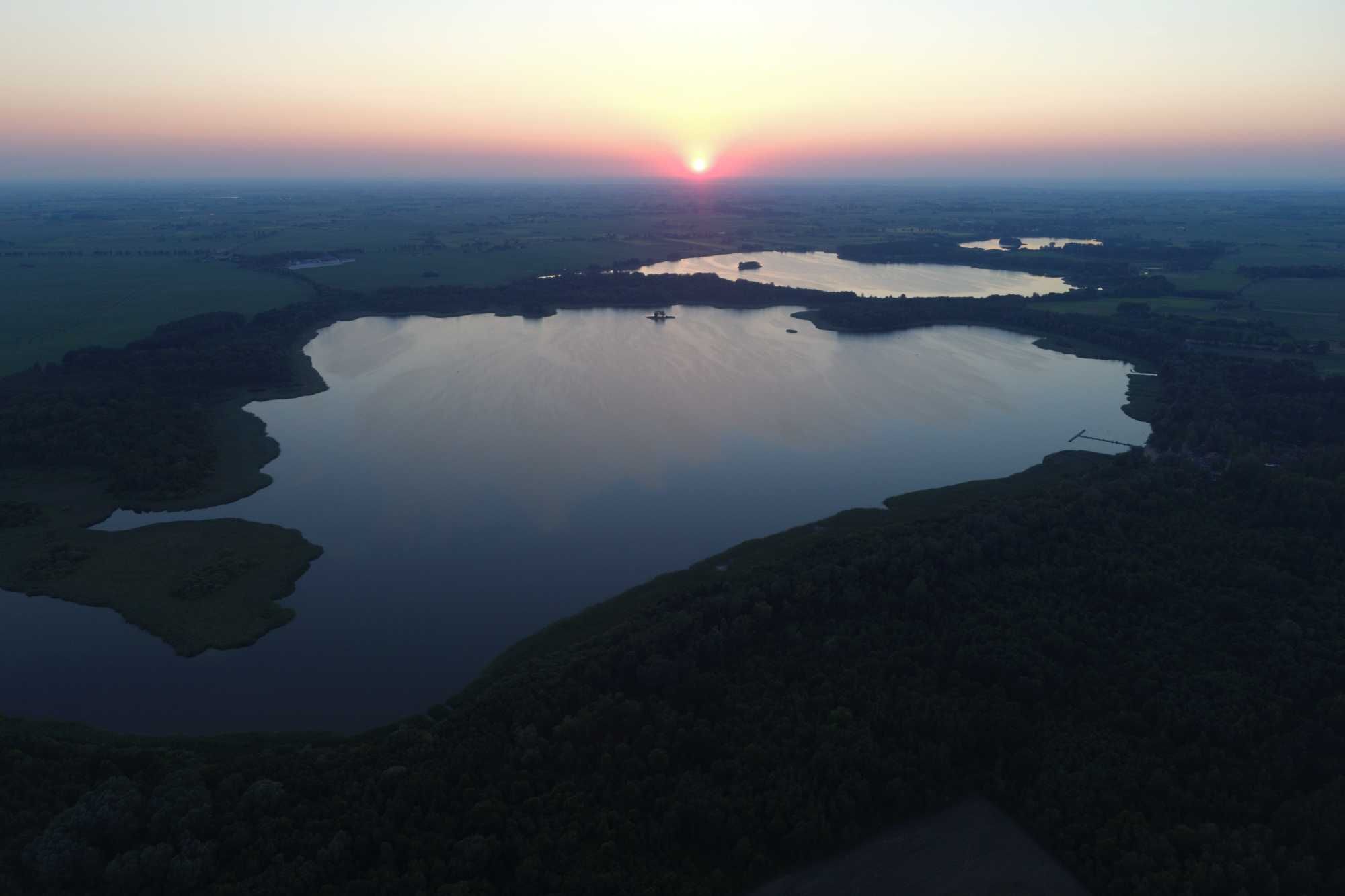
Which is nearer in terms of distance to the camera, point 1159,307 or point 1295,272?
point 1159,307

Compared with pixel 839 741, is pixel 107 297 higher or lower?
higher

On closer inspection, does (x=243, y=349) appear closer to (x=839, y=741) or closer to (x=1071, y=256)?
(x=839, y=741)

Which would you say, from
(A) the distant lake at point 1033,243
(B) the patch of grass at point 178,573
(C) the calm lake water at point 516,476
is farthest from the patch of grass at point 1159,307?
(B) the patch of grass at point 178,573

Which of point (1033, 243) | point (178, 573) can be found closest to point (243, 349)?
point (178, 573)

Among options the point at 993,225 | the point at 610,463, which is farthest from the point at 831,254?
the point at 610,463

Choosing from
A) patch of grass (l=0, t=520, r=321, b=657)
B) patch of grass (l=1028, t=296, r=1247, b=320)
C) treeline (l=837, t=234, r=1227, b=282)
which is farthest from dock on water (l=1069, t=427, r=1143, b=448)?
treeline (l=837, t=234, r=1227, b=282)

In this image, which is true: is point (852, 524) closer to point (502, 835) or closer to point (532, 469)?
point (532, 469)
